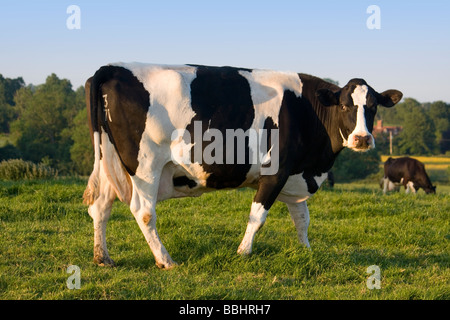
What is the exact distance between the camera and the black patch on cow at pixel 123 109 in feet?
18.7

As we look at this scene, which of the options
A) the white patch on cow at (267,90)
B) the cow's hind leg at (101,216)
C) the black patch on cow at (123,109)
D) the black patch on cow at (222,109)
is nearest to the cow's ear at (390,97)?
the white patch on cow at (267,90)

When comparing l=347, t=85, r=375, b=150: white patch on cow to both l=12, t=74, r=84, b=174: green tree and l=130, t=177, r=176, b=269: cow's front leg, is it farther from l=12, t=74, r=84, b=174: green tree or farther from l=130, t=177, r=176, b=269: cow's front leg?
l=12, t=74, r=84, b=174: green tree

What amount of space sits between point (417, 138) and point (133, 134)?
9804 centimetres

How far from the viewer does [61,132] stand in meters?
75.5

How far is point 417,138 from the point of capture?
316 ft

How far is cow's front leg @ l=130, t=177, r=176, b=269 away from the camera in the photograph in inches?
227

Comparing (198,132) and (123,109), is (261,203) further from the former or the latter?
(123,109)

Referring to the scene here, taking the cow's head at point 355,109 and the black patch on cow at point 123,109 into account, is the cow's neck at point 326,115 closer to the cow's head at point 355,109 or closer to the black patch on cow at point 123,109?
the cow's head at point 355,109

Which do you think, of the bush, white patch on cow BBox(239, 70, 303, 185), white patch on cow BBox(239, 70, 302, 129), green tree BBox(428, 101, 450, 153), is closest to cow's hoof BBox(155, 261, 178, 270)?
white patch on cow BBox(239, 70, 303, 185)

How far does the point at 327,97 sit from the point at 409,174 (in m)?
20.9

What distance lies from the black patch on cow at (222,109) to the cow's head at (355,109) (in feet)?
3.22

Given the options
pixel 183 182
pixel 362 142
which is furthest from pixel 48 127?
pixel 362 142

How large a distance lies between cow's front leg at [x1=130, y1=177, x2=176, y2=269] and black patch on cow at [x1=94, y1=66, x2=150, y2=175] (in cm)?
23

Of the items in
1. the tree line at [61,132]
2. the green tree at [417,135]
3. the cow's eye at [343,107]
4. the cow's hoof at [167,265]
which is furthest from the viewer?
the green tree at [417,135]
